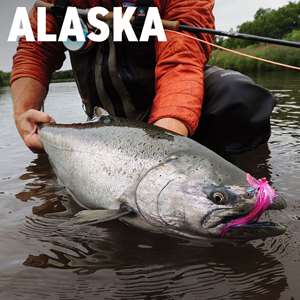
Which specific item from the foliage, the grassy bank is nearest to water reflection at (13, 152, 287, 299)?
the grassy bank

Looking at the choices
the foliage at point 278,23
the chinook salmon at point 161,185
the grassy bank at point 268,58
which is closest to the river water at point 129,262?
the chinook salmon at point 161,185

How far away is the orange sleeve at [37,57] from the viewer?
145 inches

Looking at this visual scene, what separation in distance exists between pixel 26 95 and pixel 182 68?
127 cm

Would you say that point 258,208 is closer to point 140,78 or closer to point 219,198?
point 219,198

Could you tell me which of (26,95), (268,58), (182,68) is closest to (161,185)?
(182,68)

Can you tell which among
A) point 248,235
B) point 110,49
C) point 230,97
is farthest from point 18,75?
point 248,235

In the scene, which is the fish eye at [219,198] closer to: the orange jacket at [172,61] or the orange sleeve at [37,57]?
the orange jacket at [172,61]

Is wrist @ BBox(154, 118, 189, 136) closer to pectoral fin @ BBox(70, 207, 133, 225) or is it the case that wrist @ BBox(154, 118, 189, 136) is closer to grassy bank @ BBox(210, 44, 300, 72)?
pectoral fin @ BBox(70, 207, 133, 225)

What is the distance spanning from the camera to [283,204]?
1.89 metres

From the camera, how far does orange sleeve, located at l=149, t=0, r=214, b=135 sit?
2666 millimetres

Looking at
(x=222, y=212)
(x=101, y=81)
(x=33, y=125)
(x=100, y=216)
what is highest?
(x=101, y=81)

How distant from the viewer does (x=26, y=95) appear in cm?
350

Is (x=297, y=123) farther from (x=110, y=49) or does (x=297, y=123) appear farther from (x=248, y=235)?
(x=248, y=235)

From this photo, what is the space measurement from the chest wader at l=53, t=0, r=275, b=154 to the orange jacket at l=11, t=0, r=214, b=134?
10.3 inches
